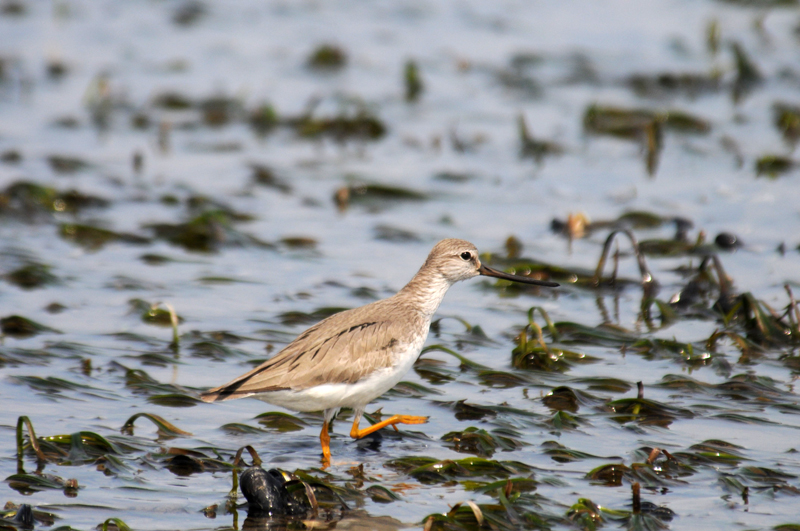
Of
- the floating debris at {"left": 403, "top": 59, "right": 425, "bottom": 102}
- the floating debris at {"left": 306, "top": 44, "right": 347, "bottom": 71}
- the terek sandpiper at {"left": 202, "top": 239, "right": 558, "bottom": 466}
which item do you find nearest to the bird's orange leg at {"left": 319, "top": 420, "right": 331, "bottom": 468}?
the terek sandpiper at {"left": 202, "top": 239, "right": 558, "bottom": 466}

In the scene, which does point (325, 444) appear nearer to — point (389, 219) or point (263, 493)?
point (263, 493)

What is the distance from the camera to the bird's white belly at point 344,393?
17.7ft

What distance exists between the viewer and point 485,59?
14422 millimetres

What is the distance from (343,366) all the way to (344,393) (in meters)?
0.14

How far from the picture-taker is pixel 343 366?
18.1 feet

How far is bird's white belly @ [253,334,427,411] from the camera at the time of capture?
539 centimetres

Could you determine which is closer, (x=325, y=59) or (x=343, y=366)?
(x=343, y=366)

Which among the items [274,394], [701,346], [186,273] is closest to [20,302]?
[186,273]

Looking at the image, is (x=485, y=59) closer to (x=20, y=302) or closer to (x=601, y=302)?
(x=601, y=302)

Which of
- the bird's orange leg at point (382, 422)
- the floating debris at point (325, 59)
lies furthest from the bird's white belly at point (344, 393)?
→ the floating debris at point (325, 59)

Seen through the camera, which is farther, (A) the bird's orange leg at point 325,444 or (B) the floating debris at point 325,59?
(B) the floating debris at point 325,59

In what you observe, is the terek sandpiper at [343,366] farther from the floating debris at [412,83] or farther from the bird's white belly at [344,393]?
the floating debris at [412,83]

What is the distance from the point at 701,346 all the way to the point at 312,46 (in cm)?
936

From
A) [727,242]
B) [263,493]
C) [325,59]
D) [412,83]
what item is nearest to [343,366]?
[263,493]
